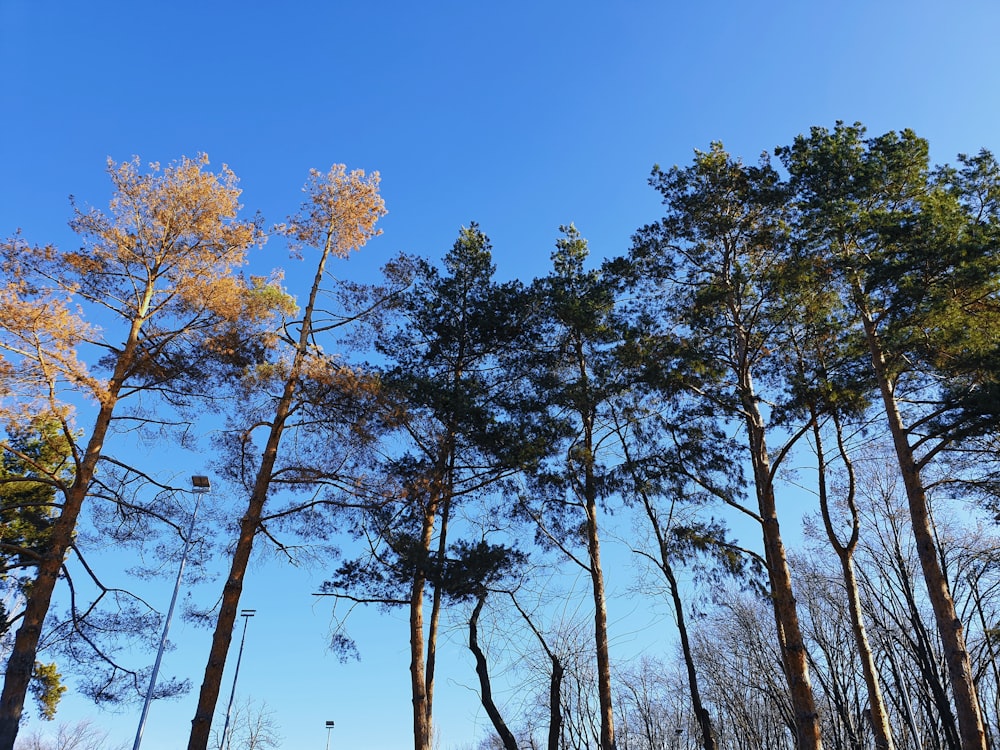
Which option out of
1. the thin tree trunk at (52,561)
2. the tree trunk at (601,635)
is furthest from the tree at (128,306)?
the tree trunk at (601,635)

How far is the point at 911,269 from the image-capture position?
11.5 meters

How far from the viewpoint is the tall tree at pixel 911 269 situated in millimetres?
10477

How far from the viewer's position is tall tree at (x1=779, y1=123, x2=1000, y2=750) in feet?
34.4

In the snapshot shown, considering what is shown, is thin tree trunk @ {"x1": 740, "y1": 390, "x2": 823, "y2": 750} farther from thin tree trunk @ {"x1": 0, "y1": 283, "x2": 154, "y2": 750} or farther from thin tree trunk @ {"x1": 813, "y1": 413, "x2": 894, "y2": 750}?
thin tree trunk @ {"x1": 0, "y1": 283, "x2": 154, "y2": 750}

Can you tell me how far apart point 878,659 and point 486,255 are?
20046mm

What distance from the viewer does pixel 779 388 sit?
1289cm

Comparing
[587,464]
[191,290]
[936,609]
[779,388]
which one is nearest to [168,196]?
[191,290]

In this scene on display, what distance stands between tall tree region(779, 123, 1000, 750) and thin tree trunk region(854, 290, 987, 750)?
0.02 metres

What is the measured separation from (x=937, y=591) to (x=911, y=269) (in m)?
5.27

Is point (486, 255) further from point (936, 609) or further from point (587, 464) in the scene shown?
point (936, 609)

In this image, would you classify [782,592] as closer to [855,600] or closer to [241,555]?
[855,600]

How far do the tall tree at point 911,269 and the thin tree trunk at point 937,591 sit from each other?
2 cm

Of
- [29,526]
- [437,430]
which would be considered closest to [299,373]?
[437,430]

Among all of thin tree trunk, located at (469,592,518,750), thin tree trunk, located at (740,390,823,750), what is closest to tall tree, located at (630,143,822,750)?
thin tree trunk, located at (740,390,823,750)
